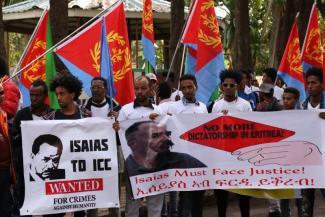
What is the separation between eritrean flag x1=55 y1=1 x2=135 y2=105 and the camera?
8359 mm

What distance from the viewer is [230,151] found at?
26.4 ft

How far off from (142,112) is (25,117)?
4.19ft

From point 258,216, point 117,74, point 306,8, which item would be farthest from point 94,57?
point 306,8

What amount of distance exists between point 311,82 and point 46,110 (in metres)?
3.00

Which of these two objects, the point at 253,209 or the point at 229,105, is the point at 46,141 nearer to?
the point at 229,105

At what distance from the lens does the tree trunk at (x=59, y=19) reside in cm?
1158

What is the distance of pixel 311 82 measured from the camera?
27.3ft

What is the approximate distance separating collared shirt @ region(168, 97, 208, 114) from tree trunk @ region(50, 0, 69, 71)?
3.49 m

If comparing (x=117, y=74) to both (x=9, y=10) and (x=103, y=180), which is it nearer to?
(x=103, y=180)

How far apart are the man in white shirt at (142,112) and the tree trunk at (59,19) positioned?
12.3 feet

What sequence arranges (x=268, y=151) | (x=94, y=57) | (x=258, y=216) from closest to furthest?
(x=268, y=151)
(x=94, y=57)
(x=258, y=216)

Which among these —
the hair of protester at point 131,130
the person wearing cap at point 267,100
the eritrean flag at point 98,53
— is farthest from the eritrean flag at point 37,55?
the person wearing cap at point 267,100

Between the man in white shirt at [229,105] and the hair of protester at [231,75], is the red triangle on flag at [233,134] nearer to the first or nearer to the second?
the man in white shirt at [229,105]

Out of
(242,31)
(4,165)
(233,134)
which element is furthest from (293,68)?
(242,31)
